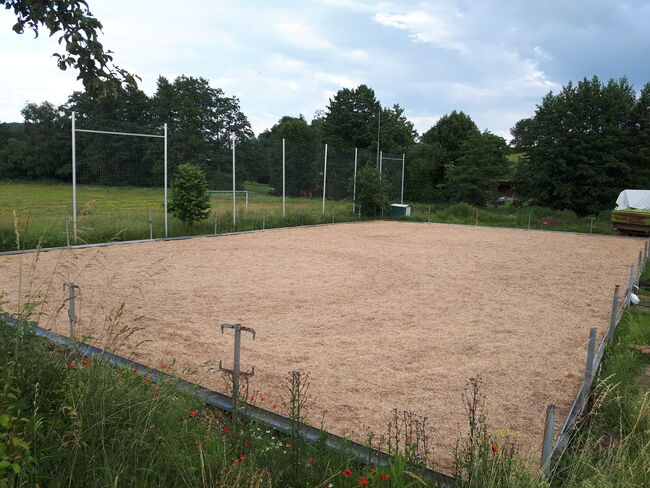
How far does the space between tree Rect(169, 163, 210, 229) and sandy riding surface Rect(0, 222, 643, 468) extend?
85cm

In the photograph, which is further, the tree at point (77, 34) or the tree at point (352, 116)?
the tree at point (352, 116)

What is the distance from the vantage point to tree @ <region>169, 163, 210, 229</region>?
10.7 meters

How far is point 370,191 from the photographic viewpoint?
16953 millimetres

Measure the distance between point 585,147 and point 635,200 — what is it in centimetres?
485

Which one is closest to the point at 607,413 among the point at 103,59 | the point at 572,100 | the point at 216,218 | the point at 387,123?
the point at 103,59

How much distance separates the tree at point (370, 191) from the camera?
16766 millimetres

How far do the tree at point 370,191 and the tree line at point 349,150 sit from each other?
47 cm

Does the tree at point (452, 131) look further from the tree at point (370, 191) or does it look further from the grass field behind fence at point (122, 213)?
the grass field behind fence at point (122, 213)

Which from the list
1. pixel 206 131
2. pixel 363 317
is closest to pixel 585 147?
pixel 206 131

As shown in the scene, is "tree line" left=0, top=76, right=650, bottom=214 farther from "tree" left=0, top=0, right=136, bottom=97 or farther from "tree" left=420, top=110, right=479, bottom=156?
"tree" left=0, top=0, right=136, bottom=97

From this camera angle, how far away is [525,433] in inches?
111

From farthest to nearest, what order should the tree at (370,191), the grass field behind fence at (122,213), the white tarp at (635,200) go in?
1. the tree at (370,191)
2. the white tarp at (635,200)
3. the grass field behind fence at (122,213)

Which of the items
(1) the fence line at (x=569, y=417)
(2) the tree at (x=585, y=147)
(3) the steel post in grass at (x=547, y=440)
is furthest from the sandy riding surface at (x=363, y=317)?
(2) the tree at (x=585, y=147)

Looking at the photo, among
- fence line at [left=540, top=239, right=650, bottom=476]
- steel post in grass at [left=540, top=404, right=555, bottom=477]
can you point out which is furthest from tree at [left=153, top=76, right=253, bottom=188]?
steel post in grass at [left=540, top=404, right=555, bottom=477]
